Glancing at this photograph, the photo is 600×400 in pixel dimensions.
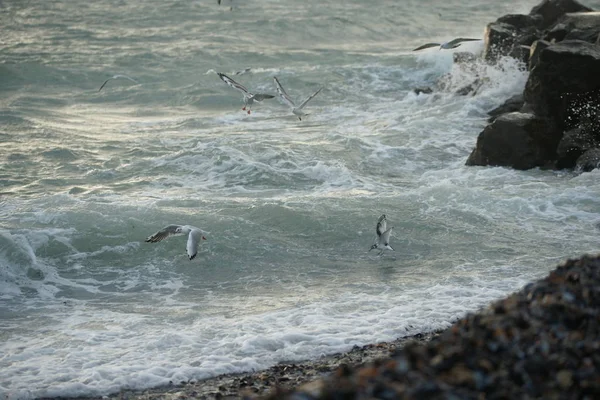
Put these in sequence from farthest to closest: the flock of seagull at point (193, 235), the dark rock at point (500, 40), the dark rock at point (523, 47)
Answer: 1. the dark rock at point (500, 40)
2. the dark rock at point (523, 47)
3. the flock of seagull at point (193, 235)

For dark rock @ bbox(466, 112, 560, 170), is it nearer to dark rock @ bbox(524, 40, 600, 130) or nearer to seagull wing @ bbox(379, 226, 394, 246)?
dark rock @ bbox(524, 40, 600, 130)

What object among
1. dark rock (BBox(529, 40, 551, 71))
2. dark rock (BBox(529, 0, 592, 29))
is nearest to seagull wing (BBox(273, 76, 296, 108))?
dark rock (BBox(529, 40, 551, 71))

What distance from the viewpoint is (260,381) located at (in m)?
6.79

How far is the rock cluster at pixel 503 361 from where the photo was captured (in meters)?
3.99

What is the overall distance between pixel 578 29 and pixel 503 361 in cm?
1306

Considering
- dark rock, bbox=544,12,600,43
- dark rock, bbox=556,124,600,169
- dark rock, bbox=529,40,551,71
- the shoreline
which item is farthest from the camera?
dark rock, bbox=544,12,600,43

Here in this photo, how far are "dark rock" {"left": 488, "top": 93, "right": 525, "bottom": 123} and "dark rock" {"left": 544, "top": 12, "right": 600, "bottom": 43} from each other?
1376 mm

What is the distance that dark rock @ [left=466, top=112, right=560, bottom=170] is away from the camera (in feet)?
44.4

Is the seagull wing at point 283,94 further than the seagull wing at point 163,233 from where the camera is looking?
Yes

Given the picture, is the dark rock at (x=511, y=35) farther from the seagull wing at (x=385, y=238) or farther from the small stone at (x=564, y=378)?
the small stone at (x=564, y=378)

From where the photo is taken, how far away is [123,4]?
120 ft

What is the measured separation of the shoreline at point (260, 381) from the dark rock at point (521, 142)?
23.1 ft

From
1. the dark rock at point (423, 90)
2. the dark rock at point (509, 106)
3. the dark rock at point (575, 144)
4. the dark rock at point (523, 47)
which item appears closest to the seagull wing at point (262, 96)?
the dark rock at point (575, 144)

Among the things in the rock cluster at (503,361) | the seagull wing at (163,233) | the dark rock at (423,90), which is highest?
the rock cluster at (503,361)
